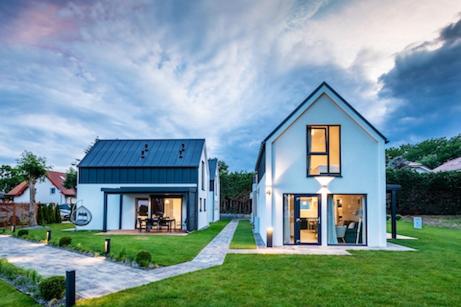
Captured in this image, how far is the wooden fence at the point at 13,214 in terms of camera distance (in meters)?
22.1

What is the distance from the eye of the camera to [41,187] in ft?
135

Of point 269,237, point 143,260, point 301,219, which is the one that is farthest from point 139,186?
point 143,260

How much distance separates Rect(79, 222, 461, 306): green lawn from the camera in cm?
592

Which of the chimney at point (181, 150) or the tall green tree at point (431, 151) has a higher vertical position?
the tall green tree at point (431, 151)

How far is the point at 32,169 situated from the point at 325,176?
19447 mm

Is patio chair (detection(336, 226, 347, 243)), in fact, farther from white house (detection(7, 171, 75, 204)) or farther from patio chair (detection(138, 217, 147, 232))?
white house (detection(7, 171, 75, 204))

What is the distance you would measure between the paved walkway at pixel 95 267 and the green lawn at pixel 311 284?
0.48 meters

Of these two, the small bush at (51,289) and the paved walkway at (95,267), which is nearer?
the small bush at (51,289)

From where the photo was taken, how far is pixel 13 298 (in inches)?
240

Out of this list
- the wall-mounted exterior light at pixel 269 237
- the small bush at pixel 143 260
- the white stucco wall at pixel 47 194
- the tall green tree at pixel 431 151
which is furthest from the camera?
the tall green tree at pixel 431 151

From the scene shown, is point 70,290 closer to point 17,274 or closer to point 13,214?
point 17,274

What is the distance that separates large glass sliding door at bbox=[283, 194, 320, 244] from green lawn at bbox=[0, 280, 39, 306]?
9.21m

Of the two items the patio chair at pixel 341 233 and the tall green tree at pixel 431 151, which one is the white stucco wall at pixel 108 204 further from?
the tall green tree at pixel 431 151

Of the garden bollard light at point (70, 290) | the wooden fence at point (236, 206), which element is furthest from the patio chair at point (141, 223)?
the wooden fence at point (236, 206)
